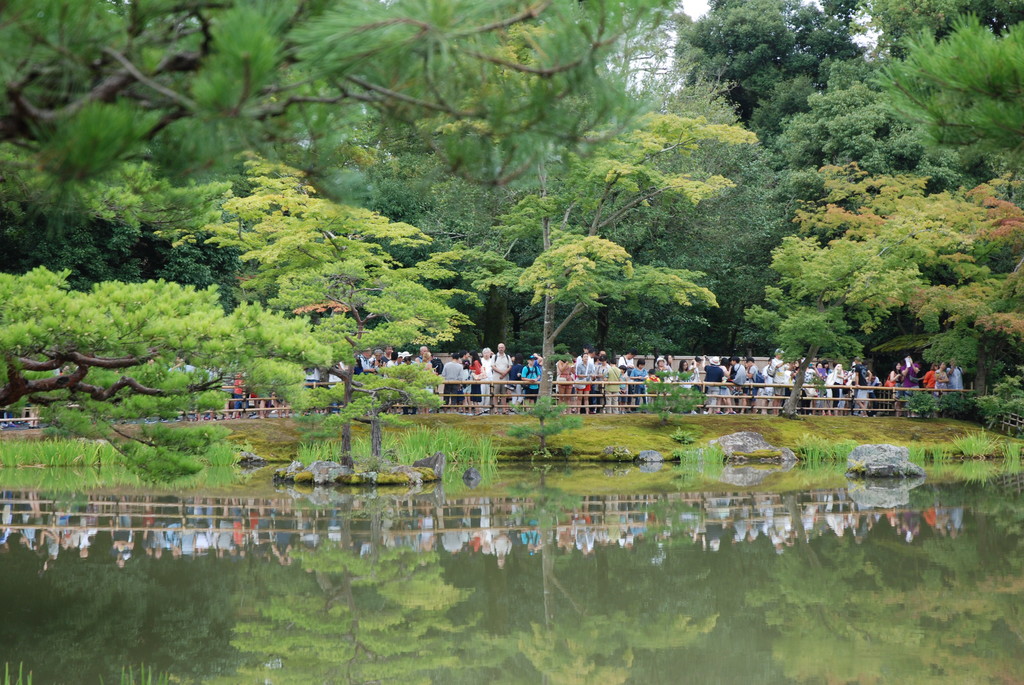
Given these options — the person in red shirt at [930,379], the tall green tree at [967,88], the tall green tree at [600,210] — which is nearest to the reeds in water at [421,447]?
the tall green tree at [600,210]

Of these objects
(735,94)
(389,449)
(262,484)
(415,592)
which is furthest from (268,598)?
(735,94)

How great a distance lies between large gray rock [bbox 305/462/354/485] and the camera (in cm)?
1275

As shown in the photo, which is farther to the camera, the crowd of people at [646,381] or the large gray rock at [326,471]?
the crowd of people at [646,381]

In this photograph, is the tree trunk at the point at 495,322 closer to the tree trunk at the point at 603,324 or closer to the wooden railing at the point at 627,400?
the tree trunk at the point at 603,324

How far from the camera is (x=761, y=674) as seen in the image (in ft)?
17.8

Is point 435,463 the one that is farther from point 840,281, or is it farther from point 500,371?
point 840,281

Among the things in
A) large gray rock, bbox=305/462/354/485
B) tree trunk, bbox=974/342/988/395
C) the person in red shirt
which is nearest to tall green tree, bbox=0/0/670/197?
large gray rock, bbox=305/462/354/485

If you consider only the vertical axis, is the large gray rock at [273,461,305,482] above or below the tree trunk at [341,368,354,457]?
below

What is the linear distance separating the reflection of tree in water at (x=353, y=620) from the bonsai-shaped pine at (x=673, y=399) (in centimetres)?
886

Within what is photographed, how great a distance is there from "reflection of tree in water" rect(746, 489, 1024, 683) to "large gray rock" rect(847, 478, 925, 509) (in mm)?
2018

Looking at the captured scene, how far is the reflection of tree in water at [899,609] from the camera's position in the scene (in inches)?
218

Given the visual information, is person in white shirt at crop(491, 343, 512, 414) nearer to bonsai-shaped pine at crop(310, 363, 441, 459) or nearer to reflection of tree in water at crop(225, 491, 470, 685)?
bonsai-shaped pine at crop(310, 363, 441, 459)

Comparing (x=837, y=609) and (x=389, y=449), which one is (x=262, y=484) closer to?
(x=389, y=449)

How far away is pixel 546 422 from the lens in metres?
15.1
